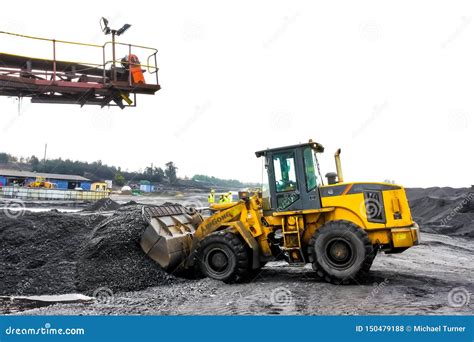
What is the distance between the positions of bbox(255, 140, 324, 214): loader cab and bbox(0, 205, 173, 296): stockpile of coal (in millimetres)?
2575

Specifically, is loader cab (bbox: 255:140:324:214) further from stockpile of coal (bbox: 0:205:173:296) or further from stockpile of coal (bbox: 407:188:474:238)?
stockpile of coal (bbox: 407:188:474:238)

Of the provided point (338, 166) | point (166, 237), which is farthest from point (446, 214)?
point (166, 237)

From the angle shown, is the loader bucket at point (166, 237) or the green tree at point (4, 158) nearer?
the loader bucket at point (166, 237)

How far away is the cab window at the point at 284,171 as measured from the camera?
760cm

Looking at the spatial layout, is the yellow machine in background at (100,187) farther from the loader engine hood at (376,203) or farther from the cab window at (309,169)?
the loader engine hood at (376,203)

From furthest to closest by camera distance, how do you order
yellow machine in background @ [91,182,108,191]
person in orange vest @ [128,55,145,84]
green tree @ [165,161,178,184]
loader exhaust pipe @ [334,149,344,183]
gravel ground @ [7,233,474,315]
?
yellow machine in background @ [91,182,108,191], green tree @ [165,161,178,184], person in orange vest @ [128,55,145,84], loader exhaust pipe @ [334,149,344,183], gravel ground @ [7,233,474,315]

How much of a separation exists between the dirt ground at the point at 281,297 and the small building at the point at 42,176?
30.8 m

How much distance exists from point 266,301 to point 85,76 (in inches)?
226

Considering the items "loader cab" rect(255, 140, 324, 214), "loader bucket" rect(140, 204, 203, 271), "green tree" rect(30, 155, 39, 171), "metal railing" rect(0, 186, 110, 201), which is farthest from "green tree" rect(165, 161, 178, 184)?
"loader cab" rect(255, 140, 324, 214)

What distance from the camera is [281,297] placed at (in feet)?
20.2

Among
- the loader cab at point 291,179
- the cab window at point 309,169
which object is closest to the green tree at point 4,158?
the loader cab at point 291,179

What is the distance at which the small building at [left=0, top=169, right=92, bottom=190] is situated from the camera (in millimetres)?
36281

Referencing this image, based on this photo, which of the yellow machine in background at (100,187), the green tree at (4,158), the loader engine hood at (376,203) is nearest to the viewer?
the loader engine hood at (376,203)

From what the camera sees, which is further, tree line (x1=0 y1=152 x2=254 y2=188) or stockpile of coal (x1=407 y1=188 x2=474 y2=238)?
tree line (x1=0 y1=152 x2=254 y2=188)
